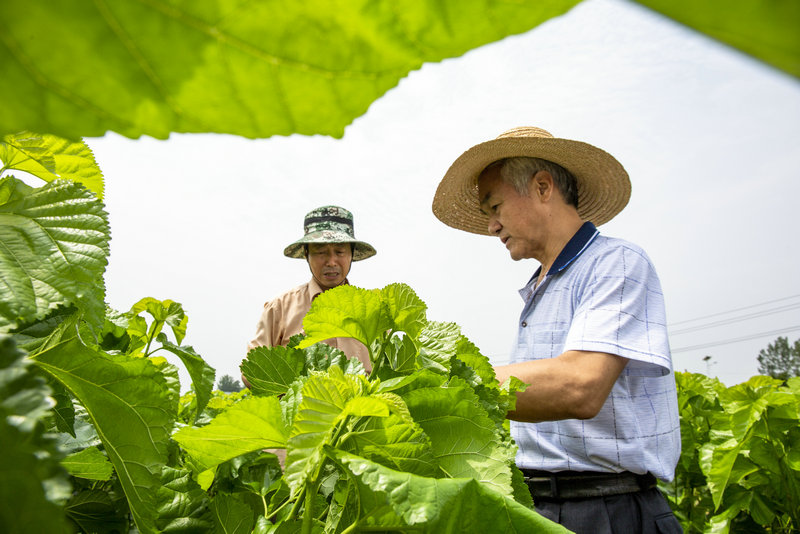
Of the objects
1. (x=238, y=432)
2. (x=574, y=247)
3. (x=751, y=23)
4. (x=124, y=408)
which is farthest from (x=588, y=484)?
(x=751, y=23)

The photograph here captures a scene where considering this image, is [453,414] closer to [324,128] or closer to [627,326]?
[324,128]

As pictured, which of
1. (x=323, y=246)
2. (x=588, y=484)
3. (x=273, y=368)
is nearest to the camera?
(x=273, y=368)

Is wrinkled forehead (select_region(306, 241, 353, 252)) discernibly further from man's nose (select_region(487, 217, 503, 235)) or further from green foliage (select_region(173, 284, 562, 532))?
green foliage (select_region(173, 284, 562, 532))

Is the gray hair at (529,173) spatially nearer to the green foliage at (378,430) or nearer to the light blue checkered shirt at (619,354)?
the light blue checkered shirt at (619,354)

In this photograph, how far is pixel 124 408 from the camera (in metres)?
0.63

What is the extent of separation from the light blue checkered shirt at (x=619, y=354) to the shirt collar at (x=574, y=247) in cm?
4

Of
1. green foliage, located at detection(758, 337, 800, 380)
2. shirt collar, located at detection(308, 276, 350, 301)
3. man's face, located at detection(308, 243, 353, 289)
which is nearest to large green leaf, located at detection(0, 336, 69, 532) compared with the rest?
shirt collar, located at detection(308, 276, 350, 301)

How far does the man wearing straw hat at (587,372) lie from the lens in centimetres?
191

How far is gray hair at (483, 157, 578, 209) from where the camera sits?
268 centimetres

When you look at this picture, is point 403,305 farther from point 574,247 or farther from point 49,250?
point 574,247

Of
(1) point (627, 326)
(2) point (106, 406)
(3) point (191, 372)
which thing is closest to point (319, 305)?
(2) point (106, 406)

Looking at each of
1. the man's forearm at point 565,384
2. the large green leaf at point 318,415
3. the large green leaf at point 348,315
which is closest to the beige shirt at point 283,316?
the man's forearm at point 565,384

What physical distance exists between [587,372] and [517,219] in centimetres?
93

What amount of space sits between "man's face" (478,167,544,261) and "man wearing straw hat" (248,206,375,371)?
0.91 metres
